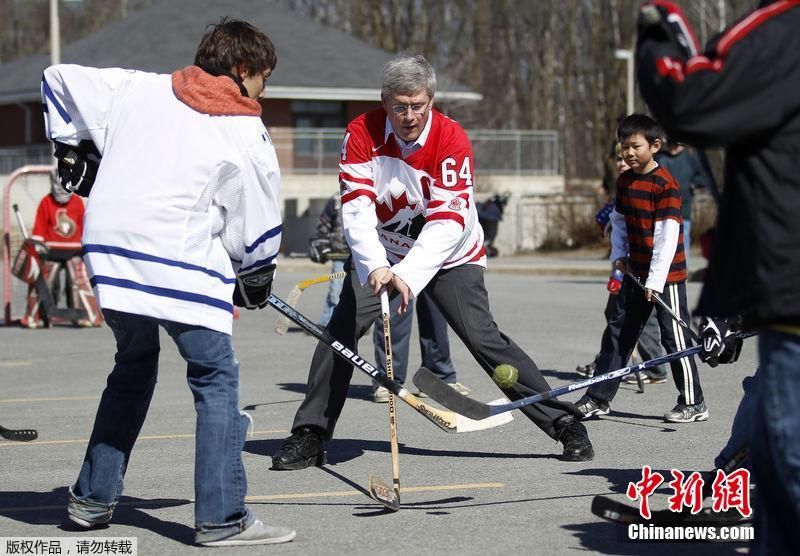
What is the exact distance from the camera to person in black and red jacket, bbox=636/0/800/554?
358 cm

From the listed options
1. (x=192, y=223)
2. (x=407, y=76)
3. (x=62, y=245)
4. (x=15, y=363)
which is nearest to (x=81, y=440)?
(x=407, y=76)

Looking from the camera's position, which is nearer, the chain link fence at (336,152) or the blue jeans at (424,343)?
the blue jeans at (424,343)

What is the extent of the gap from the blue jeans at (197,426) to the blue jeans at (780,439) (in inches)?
80.3

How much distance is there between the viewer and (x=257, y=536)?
16.6 feet

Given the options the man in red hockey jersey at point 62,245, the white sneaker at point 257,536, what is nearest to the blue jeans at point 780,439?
the white sneaker at point 257,536

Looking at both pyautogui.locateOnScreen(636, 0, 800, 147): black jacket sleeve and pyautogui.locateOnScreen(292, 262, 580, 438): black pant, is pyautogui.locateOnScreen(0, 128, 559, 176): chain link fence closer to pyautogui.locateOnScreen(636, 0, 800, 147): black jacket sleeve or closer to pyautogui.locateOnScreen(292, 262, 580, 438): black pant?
pyautogui.locateOnScreen(292, 262, 580, 438): black pant

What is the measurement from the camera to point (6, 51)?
67688mm

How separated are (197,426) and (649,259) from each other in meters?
3.73

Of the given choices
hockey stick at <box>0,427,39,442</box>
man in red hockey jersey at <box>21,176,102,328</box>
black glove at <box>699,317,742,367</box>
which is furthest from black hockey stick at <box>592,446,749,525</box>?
man in red hockey jersey at <box>21,176,102,328</box>

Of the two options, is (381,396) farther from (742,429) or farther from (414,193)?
(742,429)

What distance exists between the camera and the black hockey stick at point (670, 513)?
186 inches

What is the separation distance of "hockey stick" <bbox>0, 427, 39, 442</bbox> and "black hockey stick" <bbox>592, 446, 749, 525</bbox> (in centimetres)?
335

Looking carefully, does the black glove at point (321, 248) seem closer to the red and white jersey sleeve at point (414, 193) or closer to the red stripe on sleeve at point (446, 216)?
the red and white jersey sleeve at point (414, 193)

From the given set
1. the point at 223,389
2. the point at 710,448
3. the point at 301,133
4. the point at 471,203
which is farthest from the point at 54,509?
the point at 301,133
